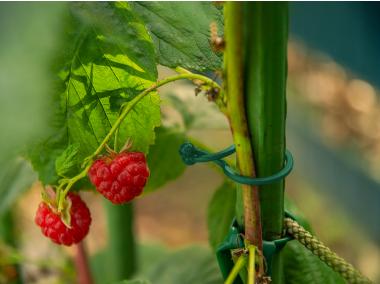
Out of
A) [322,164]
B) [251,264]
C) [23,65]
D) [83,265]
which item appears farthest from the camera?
[322,164]

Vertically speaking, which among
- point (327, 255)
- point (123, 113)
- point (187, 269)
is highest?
point (123, 113)

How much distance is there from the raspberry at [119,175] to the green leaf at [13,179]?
422mm

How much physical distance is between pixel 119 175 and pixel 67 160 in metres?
0.06

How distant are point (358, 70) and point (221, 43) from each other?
1877 millimetres

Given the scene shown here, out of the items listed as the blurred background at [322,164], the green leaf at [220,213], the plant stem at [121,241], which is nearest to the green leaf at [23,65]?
the green leaf at [220,213]

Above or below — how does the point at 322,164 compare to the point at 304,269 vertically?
below

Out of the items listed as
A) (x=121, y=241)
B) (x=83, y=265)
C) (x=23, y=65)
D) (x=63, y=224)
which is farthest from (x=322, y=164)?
(x=23, y=65)

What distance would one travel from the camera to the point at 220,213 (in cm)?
102

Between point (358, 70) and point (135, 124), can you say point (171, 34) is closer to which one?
point (135, 124)

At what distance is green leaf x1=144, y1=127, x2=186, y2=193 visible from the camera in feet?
3.28

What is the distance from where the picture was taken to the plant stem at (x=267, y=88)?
1.82 ft

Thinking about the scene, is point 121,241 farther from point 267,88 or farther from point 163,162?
point 267,88

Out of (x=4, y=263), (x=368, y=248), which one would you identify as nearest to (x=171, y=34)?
(x=4, y=263)

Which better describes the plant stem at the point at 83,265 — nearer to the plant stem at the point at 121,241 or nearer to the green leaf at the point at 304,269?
the plant stem at the point at 121,241
